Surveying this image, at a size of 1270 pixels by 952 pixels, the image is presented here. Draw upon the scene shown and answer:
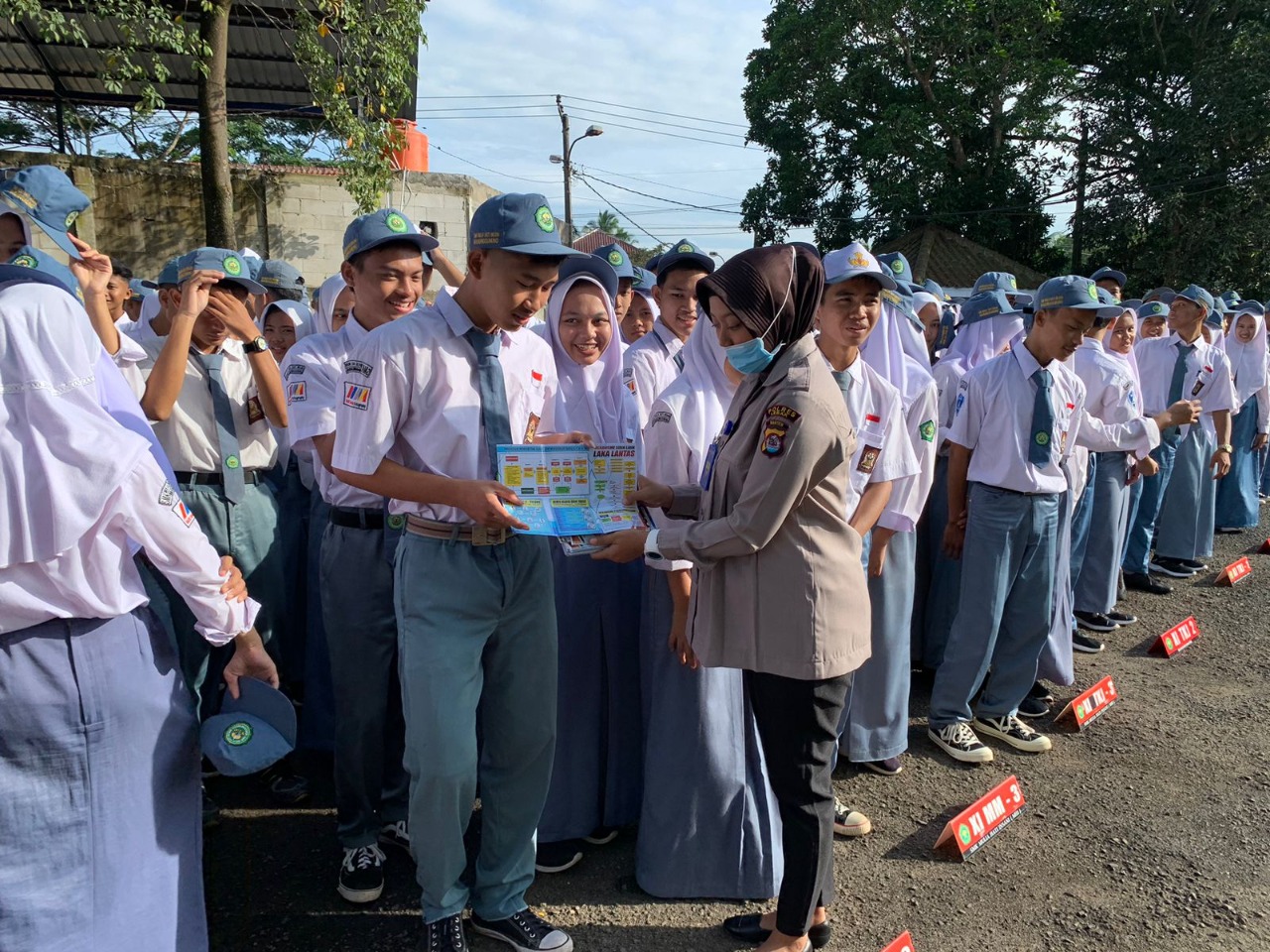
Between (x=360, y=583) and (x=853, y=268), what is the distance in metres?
2.22

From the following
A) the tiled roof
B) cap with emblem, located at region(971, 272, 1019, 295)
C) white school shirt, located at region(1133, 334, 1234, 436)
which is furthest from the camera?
the tiled roof

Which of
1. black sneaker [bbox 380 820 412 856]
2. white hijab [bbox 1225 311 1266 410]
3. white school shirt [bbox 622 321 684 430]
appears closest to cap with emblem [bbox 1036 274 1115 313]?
white school shirt [bbox 622 321 684 430]

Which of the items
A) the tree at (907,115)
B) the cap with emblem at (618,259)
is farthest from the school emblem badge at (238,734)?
the tree at (907,115)

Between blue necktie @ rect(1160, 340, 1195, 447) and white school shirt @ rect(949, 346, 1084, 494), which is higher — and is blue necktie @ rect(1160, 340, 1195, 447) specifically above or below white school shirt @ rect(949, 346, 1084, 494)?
above

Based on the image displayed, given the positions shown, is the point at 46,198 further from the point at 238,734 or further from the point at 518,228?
the point at 238,734

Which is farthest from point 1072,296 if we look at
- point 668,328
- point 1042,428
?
point 668,328

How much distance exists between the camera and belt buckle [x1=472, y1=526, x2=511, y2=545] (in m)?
2.46

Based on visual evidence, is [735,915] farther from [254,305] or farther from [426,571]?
[254,305]

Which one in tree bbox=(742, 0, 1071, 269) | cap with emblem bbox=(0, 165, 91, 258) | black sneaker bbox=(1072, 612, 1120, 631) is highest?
tree bbox=(742, 0, 1071, 269)

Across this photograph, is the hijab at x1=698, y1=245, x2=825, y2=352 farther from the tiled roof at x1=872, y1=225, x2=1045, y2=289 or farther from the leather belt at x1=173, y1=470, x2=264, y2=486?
the tiled roof at x1=872, y1=225, x2=1045, y2=289

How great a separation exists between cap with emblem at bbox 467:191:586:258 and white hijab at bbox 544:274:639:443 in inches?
40.4

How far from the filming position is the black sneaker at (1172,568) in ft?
24.7

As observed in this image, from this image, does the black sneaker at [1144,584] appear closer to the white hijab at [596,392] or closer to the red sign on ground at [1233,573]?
the red sign on ground at [1233,573]

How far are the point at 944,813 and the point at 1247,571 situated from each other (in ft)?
18.3
